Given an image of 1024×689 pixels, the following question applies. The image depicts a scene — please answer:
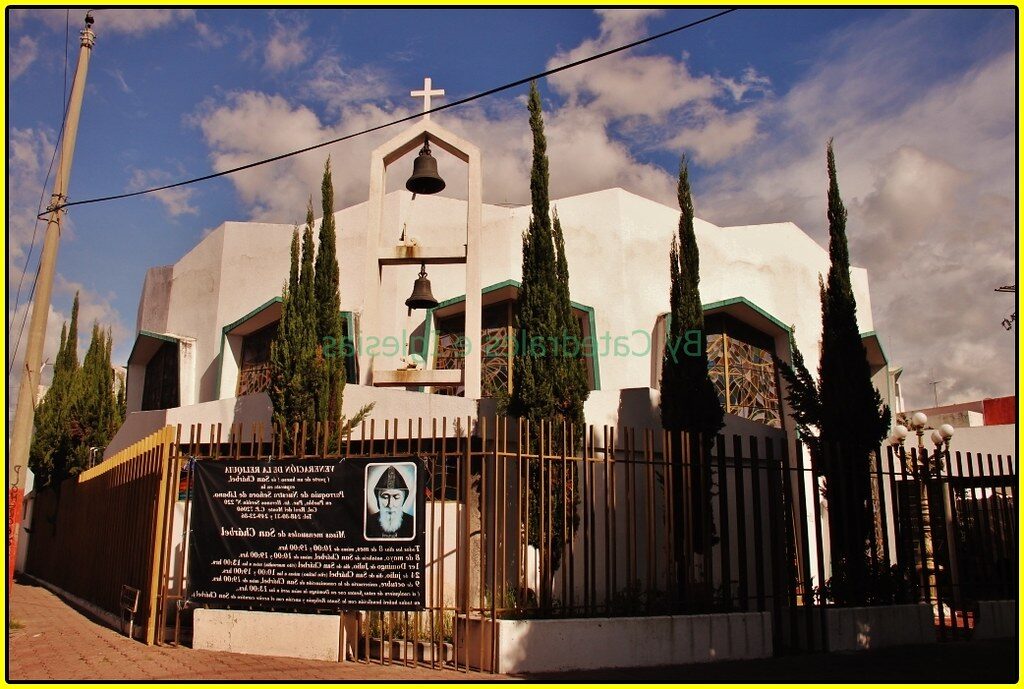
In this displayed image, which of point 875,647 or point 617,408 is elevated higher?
point 617,408

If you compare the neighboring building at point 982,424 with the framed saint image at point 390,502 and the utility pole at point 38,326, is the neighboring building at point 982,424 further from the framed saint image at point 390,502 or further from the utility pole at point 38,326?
the utility pole at point 38,326

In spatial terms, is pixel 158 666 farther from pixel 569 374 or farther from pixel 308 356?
pixel 569 374

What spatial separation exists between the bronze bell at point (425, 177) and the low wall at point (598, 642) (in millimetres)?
5928

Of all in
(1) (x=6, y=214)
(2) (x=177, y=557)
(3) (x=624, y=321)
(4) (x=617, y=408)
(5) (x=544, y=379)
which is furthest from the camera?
(3) (x=624, y=321)

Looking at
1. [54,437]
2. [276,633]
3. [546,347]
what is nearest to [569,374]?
[546,347]

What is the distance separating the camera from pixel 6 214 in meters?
7.23

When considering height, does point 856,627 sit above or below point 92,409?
below

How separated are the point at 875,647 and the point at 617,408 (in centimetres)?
448

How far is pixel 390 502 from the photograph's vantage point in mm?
7594

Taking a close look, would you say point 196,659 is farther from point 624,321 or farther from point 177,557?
point 624,321

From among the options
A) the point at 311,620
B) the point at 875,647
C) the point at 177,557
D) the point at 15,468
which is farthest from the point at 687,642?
Result: the point at 15,468

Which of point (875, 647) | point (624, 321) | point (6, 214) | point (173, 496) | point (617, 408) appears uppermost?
point (624, 321)

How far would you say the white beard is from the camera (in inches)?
297

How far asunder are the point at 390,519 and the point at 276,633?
1557 millimetres
